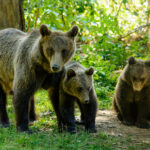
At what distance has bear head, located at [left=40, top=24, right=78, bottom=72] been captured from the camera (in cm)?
511

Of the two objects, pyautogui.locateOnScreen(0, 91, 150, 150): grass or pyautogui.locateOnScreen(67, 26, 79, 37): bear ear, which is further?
pyautogui.locateOnScreen(67, 26, 79, 37): bear ear

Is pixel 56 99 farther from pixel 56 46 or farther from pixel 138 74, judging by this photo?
pixel 138 74

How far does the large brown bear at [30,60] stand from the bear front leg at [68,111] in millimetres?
573

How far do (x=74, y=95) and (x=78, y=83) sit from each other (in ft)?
0.88

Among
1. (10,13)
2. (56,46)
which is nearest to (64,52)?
(56,46)

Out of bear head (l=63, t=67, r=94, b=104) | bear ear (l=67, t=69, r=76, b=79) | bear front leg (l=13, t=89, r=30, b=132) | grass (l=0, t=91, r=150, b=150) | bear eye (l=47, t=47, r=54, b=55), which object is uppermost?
bear eye (l=47, t=47, r=54, b=55)

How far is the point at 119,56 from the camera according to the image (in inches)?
454

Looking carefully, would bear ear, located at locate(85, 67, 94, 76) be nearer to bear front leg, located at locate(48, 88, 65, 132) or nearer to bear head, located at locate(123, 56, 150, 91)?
bear front leg, located at locate(48, 88, 65, 132)

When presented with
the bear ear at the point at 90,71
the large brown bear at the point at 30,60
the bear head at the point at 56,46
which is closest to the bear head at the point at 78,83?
the bear ear at the point at 90,71

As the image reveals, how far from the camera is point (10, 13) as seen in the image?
777cm

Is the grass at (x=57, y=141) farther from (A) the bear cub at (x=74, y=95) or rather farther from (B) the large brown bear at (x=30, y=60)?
(B) the large brown bear at (x=30, y=60)

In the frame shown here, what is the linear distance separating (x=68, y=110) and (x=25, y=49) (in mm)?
1519

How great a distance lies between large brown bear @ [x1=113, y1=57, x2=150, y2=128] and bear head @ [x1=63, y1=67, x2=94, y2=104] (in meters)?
1.18

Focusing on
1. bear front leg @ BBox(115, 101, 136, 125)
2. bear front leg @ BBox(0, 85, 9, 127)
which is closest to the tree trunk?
bear front leg @ BBox(0, 85, 9, 127)
